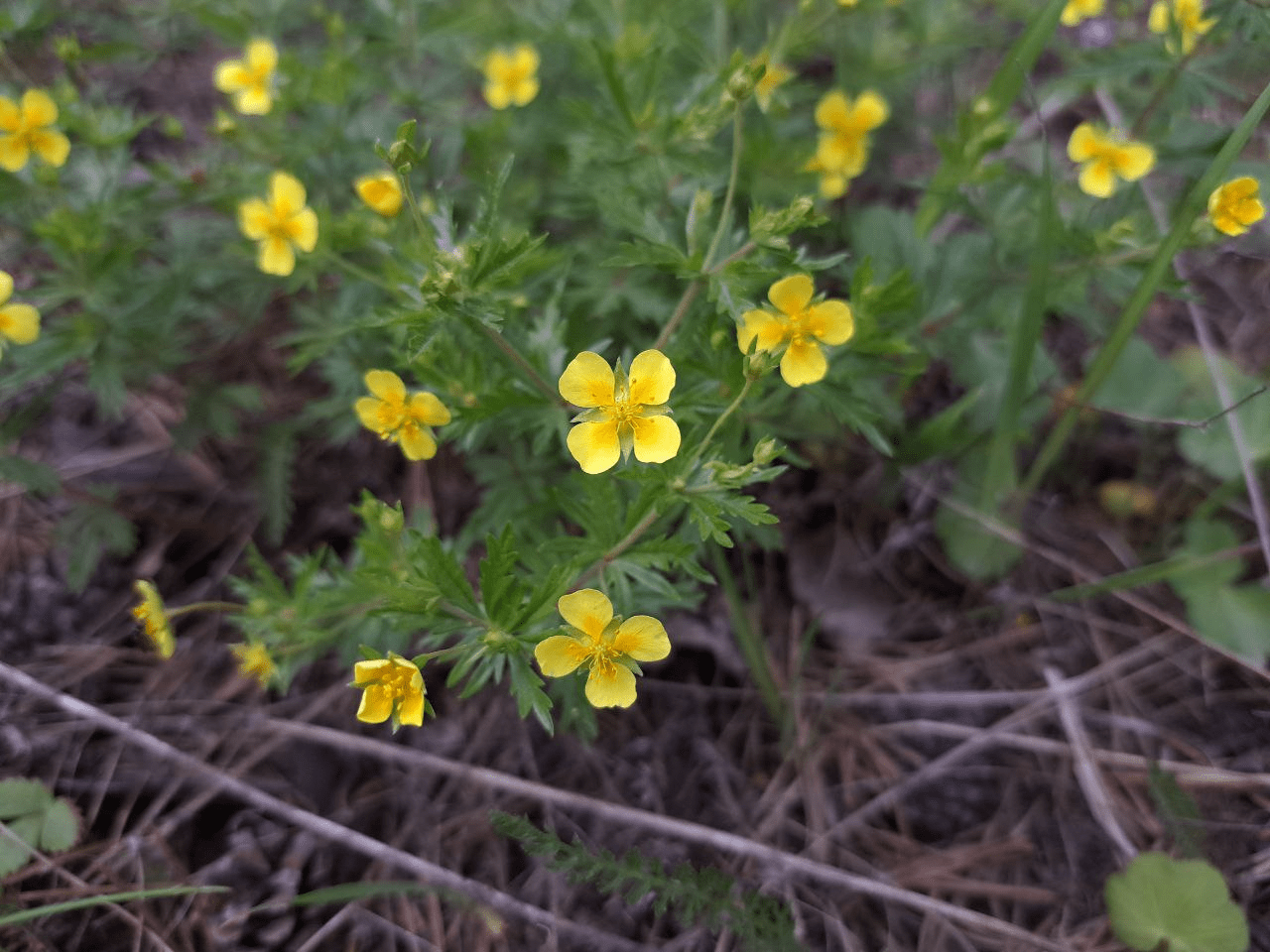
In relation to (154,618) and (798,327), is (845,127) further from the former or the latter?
(154,618)

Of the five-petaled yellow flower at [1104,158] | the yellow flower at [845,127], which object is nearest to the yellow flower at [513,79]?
the yellow flower at [845,127]

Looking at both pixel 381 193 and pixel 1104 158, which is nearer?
pixel 381 193

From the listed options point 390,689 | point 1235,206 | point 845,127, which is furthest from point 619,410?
point 1235,206

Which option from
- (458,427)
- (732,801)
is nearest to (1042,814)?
(732,801)

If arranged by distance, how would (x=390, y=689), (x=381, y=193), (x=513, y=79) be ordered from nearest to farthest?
1. (x=390, y=689)
2. (x=381, y=193)
3. (x=513, y=79)

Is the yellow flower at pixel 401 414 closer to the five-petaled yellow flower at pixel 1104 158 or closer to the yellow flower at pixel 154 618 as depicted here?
the yellow flower at pixel 154 618

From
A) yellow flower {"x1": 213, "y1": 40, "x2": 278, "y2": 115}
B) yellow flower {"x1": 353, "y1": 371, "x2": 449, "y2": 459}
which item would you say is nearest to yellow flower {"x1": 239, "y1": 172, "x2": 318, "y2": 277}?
yellow flower {"x1": 213, "y1": 40, "x2": 278, "y2": 115}

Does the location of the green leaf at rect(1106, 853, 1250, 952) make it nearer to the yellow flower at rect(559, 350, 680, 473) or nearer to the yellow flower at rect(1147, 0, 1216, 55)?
the yellow flower at rect(559, 350, 680, 473)
